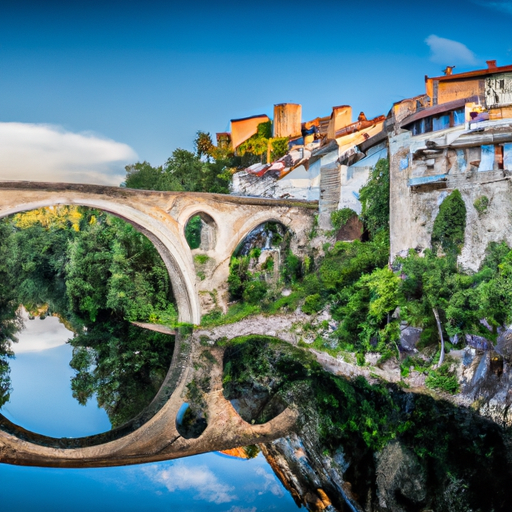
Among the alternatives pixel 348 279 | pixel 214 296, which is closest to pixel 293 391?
pixel 348 279

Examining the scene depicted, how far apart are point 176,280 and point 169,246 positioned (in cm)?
100

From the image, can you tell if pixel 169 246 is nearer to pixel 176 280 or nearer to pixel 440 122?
pixel 176 280

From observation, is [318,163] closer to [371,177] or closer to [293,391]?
[371,177]

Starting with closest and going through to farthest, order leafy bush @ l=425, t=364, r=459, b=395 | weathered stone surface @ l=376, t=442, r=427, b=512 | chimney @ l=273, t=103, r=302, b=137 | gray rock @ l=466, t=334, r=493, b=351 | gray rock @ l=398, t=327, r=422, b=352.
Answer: weathered stone surface @ l=376, t=442, r=427, b=512 → leafy bush @ l=425, t=364, r=459, b=395 → gray rock @ l=466, t=334, r=493, b=351 → gray rock @ l=398, t=327, r=422, b=352 → chimney @ l=273, t=103, r=302, b=137

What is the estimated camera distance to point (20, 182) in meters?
12.0

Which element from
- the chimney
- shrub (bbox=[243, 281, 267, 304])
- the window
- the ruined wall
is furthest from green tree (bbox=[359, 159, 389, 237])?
the chimney

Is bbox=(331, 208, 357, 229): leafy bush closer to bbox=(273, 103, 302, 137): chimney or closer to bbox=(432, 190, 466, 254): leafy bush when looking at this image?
bbox=(432, 190, 466, 254): leafy bush

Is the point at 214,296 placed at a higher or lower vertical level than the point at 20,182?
lower

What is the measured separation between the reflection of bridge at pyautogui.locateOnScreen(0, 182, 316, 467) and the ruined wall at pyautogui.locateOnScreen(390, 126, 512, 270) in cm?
375

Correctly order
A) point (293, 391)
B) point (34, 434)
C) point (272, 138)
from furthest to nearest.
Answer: point (272, 138), point (293, 391), point (34, 434)

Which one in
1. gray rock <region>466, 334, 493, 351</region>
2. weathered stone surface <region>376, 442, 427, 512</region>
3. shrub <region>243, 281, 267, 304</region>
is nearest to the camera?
weathered stone surface <region>376, 442, 427, 512</region>

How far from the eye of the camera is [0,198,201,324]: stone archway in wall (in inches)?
508

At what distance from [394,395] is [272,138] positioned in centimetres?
1257

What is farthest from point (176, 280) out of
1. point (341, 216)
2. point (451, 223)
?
point (451, 223)
